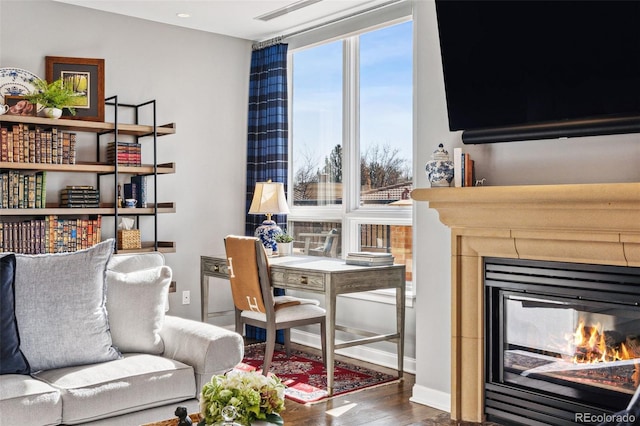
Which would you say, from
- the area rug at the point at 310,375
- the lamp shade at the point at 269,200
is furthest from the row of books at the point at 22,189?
the area rug at the point at 310,375

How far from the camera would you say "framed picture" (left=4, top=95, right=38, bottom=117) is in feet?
13.9

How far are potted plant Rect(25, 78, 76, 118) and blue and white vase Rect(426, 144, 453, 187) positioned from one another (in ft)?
7.76

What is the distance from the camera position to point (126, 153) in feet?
15.5

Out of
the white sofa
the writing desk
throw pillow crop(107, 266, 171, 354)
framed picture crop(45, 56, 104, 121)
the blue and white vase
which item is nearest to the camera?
the white sofa

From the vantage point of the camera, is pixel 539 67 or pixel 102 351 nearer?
pixel 102 351

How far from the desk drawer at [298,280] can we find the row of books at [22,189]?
1.60 metres

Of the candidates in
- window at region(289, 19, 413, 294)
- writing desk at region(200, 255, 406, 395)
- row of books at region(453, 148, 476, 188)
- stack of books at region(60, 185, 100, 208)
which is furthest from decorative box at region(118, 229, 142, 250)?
row of books at region(453, 148, 476, 188)

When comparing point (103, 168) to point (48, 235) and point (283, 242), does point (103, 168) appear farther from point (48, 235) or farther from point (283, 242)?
point (283, 242)

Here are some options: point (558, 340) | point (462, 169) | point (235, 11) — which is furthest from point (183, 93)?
point (558, 340)

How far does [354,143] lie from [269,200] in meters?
0.77

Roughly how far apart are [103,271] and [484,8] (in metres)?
2.13

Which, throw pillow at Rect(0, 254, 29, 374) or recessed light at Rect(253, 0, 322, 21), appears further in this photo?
recessed light at Rect(253, 0, 322, 21)

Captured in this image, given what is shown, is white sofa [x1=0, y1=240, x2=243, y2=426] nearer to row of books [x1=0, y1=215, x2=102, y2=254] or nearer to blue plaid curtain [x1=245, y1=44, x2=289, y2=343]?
row of books [x1=0, y1=215, x2=102, y2=254]

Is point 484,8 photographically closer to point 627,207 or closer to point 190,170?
point 627,207
